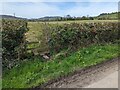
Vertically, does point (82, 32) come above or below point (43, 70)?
above

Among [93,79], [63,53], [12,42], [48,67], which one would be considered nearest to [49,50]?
[63,53]

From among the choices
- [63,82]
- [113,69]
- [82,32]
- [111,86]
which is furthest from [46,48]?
[111,86]

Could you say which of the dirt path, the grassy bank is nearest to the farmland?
the grassy bank

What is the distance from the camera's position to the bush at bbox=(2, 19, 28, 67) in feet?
35.9

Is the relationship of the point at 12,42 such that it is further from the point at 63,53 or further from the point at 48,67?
the point at 63,53

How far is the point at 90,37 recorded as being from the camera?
15.0 m

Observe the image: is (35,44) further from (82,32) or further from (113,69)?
(113,69)

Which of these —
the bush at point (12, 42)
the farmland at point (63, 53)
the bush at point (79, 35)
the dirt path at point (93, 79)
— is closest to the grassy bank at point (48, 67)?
the farmland at point (63, 53)

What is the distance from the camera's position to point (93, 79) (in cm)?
890

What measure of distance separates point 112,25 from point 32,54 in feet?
20.9

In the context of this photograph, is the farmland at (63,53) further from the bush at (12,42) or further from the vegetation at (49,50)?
the bush at (12,42)

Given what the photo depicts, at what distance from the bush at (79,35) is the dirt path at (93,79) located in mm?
3013

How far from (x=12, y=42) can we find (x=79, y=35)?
157 inches

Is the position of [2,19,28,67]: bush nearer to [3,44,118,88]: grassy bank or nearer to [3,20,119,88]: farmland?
[3,20,119,88]: farmland
